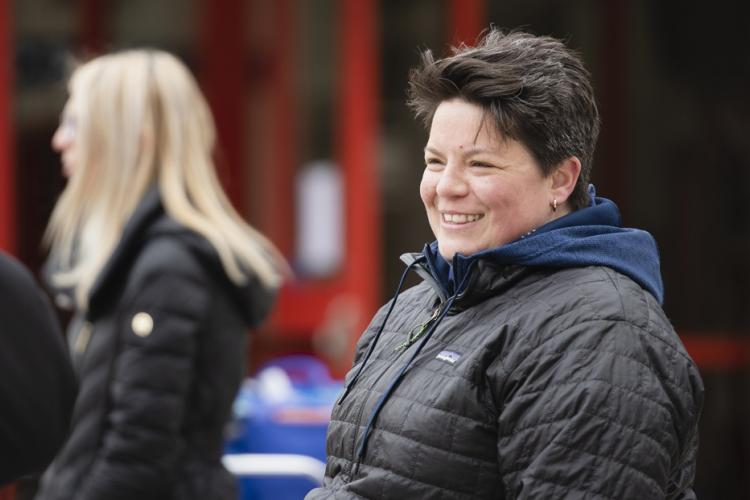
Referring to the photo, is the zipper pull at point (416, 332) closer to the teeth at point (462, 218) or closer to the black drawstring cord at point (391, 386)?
the black drawstring cord at point (391, 386)

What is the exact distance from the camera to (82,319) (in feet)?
10.7

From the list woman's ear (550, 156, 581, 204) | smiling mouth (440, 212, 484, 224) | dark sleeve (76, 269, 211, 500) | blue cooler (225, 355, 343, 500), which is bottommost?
blue cooler (225, 355, 343, 500)

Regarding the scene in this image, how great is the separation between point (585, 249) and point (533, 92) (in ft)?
0.86

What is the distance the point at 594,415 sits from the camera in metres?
1.83

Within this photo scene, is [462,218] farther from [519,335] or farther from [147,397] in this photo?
[147,397]

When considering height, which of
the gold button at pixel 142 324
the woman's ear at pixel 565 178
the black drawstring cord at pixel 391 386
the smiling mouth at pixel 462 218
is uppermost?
the woman's ear at pixel 565 178

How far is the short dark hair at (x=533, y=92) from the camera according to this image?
2.03 metres

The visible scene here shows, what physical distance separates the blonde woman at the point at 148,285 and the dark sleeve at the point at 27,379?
801 millimetres

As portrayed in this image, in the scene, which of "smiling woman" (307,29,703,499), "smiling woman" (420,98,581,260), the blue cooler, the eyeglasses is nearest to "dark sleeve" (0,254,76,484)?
"smiling woman" (307,29,703,499)

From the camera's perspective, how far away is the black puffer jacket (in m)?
2.94

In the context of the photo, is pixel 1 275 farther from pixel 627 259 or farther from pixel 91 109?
pixel 91 109

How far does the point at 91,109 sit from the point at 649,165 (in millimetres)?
3103

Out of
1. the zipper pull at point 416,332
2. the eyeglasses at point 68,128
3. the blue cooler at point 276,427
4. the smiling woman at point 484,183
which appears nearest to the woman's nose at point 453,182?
the smiling woman at point 484,183

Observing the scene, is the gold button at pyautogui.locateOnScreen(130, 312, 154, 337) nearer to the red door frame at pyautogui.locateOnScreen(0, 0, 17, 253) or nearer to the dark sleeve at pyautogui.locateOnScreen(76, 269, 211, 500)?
the dark sleeve at pyautogui.locateOnScreen(76, 269, 211, 500)
